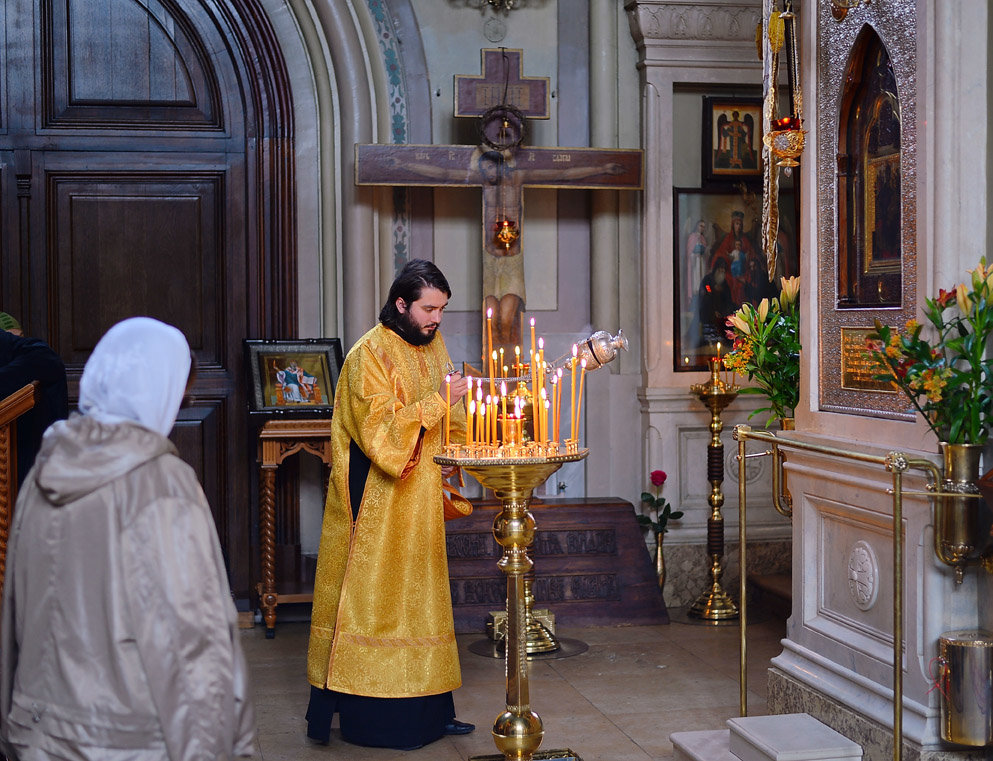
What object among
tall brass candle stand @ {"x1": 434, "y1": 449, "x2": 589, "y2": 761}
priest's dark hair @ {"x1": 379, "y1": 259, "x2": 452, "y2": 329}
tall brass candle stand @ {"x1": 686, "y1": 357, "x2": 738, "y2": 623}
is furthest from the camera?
tall brass candle stand @ {"x1": 686, "y1": 357, "x2": 738, "y2": 623}

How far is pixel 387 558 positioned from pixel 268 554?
6.90 ft

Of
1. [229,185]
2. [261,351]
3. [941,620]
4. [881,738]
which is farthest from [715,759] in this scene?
[229,185]

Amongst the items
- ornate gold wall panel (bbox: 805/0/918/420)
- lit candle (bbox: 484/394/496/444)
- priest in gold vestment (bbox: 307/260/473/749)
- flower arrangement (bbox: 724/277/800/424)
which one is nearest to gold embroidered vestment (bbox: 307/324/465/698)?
priest in gold vestment (bbox: 307/260/473/749)

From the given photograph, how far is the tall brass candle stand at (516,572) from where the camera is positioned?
4.14 meters

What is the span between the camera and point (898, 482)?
3.84 m

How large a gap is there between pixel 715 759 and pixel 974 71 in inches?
95.8

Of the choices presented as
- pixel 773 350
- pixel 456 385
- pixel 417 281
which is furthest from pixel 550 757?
pixel 773 350

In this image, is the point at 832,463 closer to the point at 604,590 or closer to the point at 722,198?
the point at 604,590

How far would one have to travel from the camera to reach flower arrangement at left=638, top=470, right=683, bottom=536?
7395 mm

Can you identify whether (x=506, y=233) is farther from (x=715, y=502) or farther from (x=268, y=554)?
(x=268, y=554)

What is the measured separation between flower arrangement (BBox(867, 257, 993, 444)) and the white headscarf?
2340 millimetres

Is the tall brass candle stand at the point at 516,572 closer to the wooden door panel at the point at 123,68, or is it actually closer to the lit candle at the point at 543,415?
the lit candle at the point at 543,415

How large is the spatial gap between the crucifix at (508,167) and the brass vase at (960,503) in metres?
3.49

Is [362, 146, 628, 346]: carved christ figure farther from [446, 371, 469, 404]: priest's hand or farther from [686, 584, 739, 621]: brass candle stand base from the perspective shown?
[446, 371, 469, 404]: priest's hand
